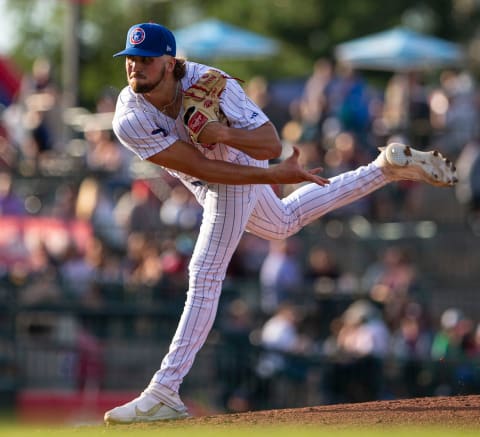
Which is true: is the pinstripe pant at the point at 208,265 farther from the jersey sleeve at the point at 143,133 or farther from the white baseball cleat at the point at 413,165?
the white baseball cleat at the point at 413,165

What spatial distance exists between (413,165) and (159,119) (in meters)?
1.73

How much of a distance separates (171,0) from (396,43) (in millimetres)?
26478

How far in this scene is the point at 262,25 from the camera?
39.4 meters

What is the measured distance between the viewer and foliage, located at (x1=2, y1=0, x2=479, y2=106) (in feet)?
126

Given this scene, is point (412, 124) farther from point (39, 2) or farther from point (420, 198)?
point (39, 2)

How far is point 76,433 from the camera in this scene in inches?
293

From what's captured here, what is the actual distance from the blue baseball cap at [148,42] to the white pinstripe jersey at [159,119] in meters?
0.25

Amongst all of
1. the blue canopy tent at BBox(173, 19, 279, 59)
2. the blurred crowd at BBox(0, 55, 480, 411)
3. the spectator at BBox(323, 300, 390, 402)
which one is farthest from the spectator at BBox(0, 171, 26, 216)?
the spectator at BBox(323, 300, 390, 402)

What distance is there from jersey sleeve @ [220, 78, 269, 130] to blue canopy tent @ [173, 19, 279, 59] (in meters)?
13.0

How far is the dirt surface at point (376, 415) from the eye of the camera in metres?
7.31

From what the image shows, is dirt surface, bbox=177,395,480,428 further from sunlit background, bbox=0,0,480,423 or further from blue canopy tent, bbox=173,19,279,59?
blue canopy tent, bbox=173,19,279,59

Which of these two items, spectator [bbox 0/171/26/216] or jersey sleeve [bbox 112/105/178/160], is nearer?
jersey sleeve [bbox 112/105/178/160]

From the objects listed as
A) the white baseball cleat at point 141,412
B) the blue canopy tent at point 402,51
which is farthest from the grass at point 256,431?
the blue canopy tent at point 402,51

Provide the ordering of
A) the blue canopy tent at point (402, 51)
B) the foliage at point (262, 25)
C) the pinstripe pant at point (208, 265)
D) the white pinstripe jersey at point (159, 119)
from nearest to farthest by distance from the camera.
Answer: the white pinstripe jersey at point (159, 119)
the pinstripe pant at point (208, 265)
the blue canopy tent at point (402, 51)
the foliage at point (262, 25)
